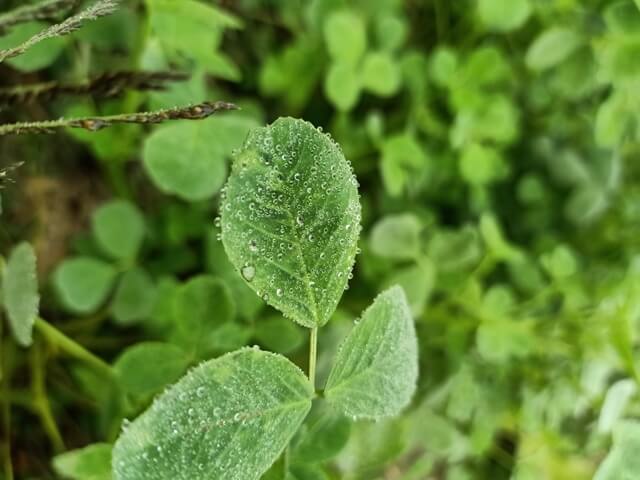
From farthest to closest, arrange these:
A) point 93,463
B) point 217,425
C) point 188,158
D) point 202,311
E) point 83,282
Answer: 1. point 83,282
2. point 188,158
3. point 202,311
4. point 93,463
5. point 217,425

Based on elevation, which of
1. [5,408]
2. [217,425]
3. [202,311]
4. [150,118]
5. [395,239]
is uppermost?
[150,118]

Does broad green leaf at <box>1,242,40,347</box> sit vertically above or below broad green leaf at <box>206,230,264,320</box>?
above

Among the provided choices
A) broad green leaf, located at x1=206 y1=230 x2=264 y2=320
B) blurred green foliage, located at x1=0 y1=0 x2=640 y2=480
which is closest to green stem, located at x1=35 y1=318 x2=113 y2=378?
blurred green foliage, located at x1=0 y1=0 x2=640 y2=480

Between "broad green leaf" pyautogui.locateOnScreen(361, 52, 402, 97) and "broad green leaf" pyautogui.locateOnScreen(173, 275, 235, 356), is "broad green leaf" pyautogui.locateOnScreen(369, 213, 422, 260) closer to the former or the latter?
"broad green leaf" pyautogui.locateOnScreen(361, 52, 402, 97)

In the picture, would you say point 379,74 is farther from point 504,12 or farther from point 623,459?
point 623,459

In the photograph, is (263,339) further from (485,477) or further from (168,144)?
(485,477)

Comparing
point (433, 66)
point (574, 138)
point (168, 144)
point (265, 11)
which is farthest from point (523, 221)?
point (168, 144)

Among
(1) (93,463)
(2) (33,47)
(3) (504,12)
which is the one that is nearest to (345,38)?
(3) (504,12)
